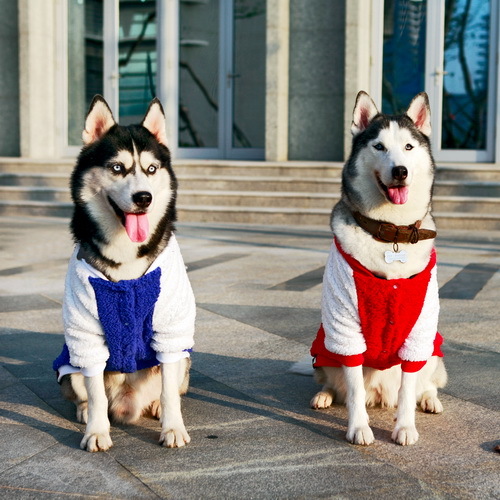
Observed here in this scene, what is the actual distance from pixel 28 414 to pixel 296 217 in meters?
8.68

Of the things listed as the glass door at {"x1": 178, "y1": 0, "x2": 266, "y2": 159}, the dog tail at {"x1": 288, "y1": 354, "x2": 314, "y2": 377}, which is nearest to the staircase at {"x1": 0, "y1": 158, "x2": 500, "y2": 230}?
the glass door at {"x1": 178, "y1": 0, "x2": 266, "y2": 159}

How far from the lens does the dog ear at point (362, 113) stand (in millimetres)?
3926

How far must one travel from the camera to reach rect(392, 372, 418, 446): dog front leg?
365 cm

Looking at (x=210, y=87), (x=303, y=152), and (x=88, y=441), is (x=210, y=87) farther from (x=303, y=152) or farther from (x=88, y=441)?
(x=88, y=441)

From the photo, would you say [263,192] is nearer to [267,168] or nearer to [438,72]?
[267,168]

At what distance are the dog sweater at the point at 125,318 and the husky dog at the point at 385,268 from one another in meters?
0.69

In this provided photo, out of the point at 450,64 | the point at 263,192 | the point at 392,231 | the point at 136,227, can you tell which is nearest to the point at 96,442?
the point at 136,227

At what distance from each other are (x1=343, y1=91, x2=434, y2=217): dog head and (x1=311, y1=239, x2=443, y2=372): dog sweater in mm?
292

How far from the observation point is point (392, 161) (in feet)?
12.1

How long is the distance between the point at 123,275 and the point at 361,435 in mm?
1239

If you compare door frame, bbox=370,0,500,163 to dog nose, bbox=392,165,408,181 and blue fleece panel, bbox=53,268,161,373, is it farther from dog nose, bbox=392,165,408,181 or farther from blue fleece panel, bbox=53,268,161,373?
blue fleece panel, bbox=53,268,161,373

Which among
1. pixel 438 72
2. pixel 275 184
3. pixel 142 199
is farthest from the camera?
pixel 438 72

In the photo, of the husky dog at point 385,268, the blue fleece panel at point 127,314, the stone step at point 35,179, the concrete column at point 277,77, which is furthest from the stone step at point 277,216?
the blue fleece panel at point 127,314

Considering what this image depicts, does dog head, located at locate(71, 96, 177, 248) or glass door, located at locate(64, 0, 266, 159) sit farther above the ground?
glass door, located at locate(64, 0, 266, 159)
